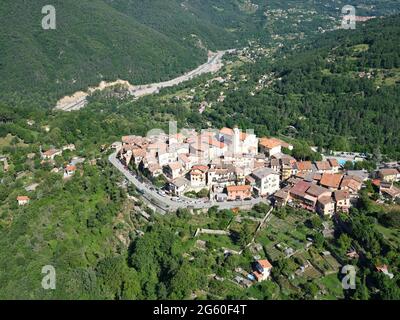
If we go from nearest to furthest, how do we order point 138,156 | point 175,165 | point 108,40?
point 175,165
point 138,156
point 108,40

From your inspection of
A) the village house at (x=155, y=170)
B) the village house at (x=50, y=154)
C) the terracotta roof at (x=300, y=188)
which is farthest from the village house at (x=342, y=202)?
the village house at (x=50, y=154)

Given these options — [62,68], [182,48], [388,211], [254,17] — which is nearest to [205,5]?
[254,17]

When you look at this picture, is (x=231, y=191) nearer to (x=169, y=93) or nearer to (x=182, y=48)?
(x=169, y=93)

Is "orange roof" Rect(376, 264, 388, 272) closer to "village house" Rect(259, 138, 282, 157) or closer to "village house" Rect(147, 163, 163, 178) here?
"village house" Rect(259, 138, 282, 157)

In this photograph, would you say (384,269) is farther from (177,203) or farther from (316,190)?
(177,203)

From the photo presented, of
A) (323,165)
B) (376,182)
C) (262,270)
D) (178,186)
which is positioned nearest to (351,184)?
(376,182)

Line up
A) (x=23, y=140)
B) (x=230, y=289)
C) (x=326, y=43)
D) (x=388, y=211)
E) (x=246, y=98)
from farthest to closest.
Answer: (x=326, y=43) → (x=246, y=98) → (x=23, y=140) → (x=388, y=211) → (x=230, y=289)
